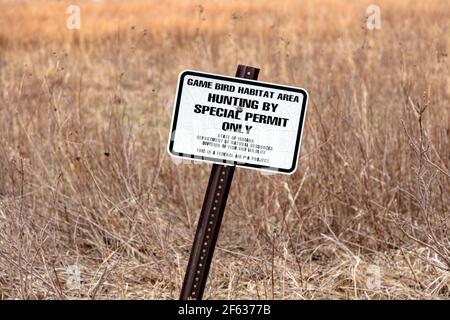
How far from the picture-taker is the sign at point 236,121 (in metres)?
2.20

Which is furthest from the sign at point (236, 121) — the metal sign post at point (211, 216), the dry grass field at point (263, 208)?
the dry grass field at point (263, 208)

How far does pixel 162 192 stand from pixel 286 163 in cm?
217

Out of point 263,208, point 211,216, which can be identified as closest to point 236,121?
point 211,216

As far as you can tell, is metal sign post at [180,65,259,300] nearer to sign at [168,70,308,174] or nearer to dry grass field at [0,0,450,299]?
sign at [168,70,308,174]

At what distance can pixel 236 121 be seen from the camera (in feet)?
7.21

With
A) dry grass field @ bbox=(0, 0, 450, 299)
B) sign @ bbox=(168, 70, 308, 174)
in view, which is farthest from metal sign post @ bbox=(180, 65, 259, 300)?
dry grass field @ bbox=(0, 0, 450, 299)

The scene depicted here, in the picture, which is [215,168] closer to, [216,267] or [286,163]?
[286,163]

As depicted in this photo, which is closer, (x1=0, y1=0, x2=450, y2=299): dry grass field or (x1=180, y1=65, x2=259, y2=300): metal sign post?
(x1=180, y1=65, x2=259, y2=300): metal sign post

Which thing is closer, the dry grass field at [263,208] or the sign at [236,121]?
the sign at [236,121]

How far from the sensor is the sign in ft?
7.20

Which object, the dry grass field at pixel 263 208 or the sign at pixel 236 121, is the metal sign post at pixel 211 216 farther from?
the dry grass field at pixel 263 208

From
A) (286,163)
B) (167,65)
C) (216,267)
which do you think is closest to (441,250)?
(216,267)
